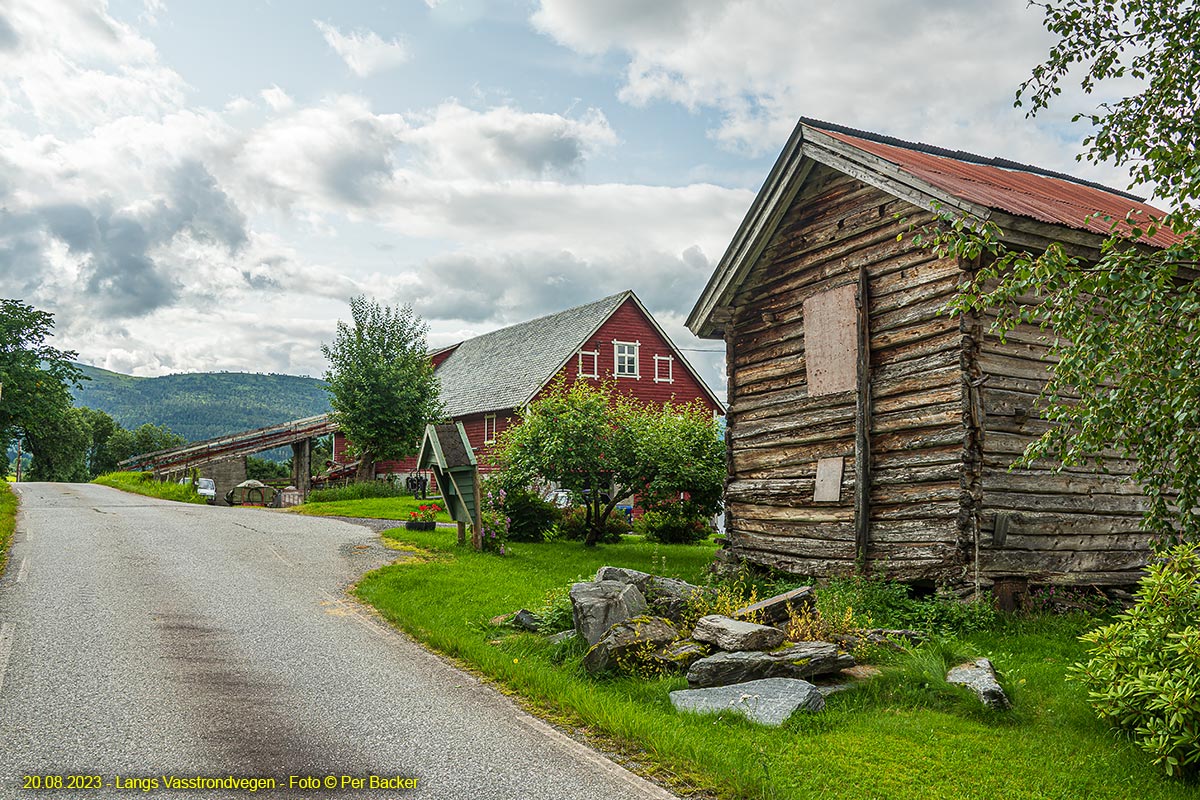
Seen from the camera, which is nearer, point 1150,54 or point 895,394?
point 1150,54

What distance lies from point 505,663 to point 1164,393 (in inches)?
256

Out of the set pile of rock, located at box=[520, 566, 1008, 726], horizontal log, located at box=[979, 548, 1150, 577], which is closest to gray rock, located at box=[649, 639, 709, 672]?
pile of rock, located at box=[520, 566, 1008, 726]

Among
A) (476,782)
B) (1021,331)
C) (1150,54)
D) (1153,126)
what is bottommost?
(476,782)

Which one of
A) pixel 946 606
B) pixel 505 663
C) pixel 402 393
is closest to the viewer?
pixel 505 663

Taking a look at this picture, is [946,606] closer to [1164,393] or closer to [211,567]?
[1164,393]

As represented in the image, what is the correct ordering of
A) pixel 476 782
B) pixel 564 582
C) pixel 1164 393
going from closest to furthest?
pixel 476 782 → pixel 1164 393 → pixel 564 582

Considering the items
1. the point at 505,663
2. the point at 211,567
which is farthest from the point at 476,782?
the point at 211,567

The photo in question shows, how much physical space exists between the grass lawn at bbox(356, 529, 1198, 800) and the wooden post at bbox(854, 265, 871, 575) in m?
2.41

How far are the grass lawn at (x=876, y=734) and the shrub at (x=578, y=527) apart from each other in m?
11.9

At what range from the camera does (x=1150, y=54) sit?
7480 mm

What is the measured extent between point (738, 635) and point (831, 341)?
6.21 metres

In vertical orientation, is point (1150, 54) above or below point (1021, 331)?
above

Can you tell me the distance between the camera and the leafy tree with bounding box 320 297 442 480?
37.5 m

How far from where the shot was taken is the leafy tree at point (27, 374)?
29719 mm
